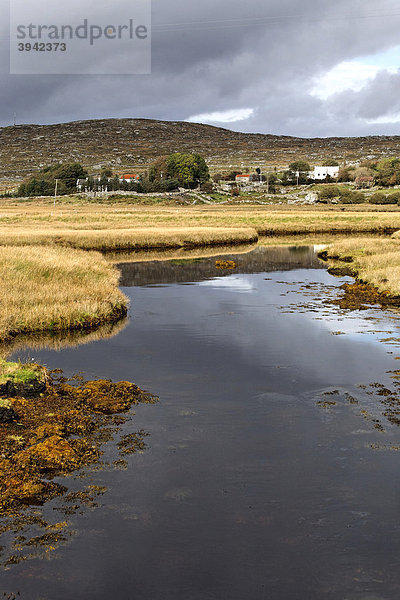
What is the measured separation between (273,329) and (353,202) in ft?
368

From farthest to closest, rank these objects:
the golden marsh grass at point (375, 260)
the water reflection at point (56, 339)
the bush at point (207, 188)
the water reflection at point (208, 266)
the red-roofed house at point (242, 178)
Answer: the red-roofed house at point (242, 178) → the bush at point (207, 188) → the water reflection at point (208, 266) → the golden marsh grass at point (375, 260) → the water reflection at point (56, 339)

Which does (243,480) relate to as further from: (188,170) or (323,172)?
(323,172)

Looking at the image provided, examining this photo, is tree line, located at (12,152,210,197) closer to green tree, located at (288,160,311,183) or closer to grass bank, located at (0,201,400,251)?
green tree, located at (288,160,311,183)

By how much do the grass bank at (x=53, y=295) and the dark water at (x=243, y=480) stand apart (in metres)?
2.48

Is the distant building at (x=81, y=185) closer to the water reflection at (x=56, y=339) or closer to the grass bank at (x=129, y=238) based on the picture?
the grass bank at (x=129, y=238)

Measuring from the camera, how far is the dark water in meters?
8.44

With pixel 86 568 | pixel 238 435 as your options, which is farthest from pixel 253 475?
pixel 86 568

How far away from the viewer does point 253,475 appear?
37.2 ft

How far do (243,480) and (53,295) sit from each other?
1639 centimetres

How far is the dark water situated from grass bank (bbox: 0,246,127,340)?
248cm

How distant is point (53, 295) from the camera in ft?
83.6

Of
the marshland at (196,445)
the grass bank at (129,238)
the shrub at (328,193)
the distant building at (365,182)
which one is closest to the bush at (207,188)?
the shrub at (328,193)

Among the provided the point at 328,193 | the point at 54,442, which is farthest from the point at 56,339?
the point at 328,193

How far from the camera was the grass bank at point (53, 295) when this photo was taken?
22.8m
